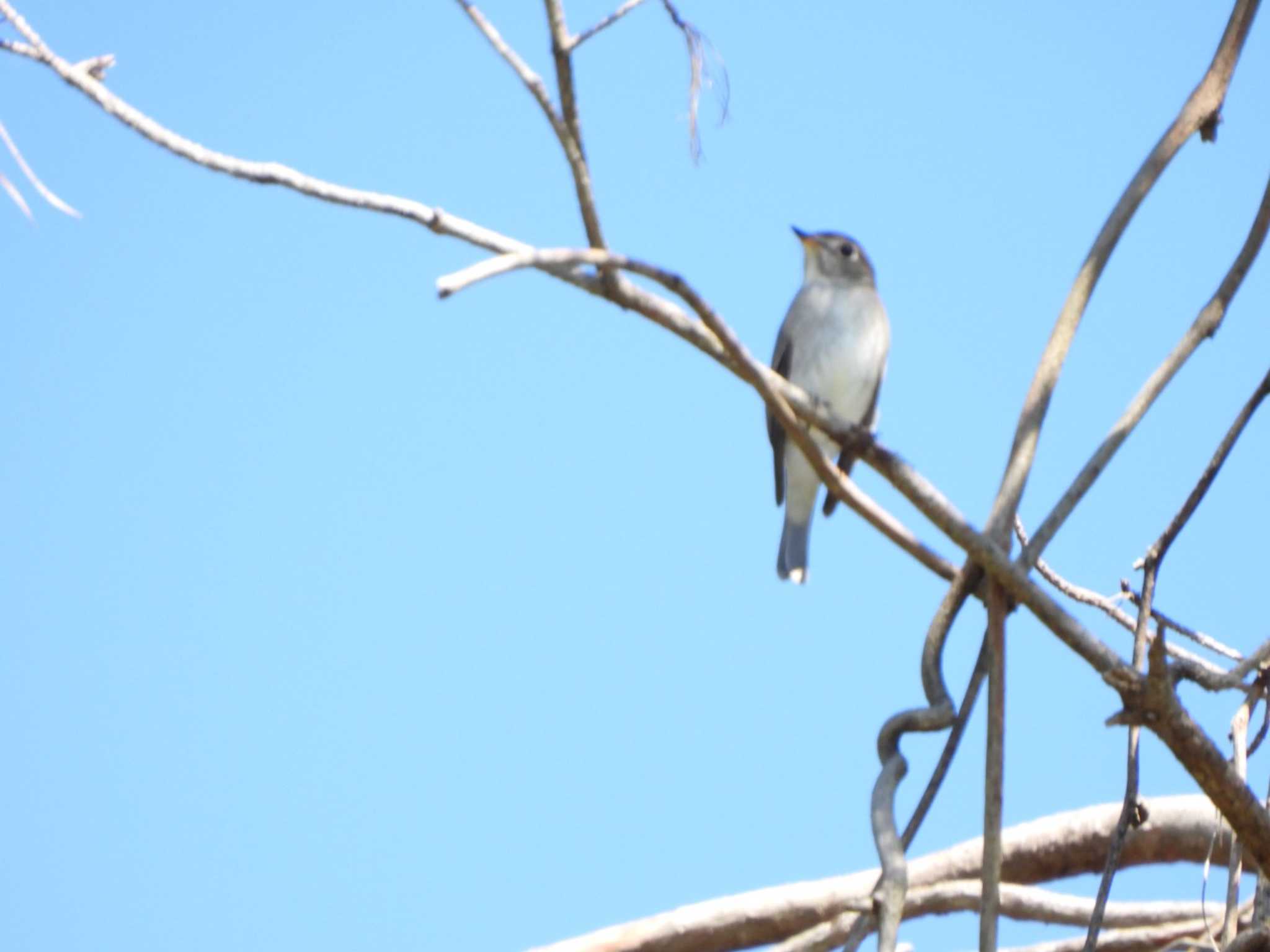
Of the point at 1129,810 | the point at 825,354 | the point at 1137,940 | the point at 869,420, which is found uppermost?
the point at 825,354

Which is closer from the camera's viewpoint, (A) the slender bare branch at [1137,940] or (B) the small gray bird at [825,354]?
(A) the slender bare branch at [1137,940]

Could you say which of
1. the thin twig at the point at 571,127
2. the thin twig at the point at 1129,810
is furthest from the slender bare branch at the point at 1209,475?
the thin twig at the point at 571,127

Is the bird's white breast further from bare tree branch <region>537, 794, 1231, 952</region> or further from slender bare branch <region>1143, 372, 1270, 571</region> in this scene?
slender bare branch <region>1143, 372, 1270, 571</region>

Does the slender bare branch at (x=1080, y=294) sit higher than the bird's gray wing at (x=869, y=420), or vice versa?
the bird's gray wing at (x=869, y=420)

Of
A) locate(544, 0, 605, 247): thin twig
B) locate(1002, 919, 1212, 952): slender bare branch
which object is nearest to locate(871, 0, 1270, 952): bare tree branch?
locate(544, 0, 605, 247): thin twig

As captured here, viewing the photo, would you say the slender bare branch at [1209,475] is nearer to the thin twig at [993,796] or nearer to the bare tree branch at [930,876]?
the thin twig at [993,796]

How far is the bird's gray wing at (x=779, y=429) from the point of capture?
7.03 meters

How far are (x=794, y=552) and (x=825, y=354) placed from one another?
85 centimetres

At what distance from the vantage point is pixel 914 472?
2.59 meters

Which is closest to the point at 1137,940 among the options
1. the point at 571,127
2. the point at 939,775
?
the point at 939,775

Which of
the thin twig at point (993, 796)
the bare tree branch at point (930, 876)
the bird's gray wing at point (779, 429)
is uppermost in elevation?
the bird's gray wing at point (779, 429)

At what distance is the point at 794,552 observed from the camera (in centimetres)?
694

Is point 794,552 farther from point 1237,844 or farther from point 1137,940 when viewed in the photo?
point 1237,844

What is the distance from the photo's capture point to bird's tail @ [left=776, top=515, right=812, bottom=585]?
22.4 ft
